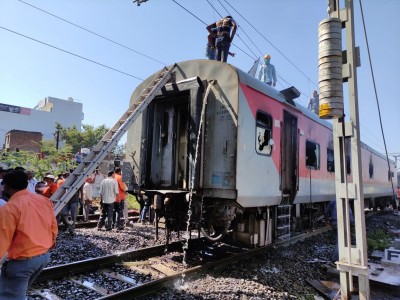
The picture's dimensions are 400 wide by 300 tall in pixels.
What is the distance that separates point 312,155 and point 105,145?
5.74 metres

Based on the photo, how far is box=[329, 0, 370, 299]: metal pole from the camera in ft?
12.3

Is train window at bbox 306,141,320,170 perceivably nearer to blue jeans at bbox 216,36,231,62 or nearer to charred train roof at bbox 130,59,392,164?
charred train roof at bbox 130,59,392,164

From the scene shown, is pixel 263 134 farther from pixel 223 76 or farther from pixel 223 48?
pixel 223 48

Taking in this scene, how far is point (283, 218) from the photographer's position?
24.8ft

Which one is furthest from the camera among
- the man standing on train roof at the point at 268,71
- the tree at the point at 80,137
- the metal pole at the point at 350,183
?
the tree at the point at 80,137

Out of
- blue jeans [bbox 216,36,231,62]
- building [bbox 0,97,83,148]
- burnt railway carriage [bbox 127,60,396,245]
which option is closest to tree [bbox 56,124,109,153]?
building [bbox 0,97,83,148]

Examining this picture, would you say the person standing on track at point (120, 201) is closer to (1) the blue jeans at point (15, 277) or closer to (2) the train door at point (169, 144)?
(2) the train door at point (169, 144)

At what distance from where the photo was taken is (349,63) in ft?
13.0

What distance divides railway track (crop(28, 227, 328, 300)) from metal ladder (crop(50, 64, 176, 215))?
1.08 meters

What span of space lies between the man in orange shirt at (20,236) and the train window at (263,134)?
13.6ft

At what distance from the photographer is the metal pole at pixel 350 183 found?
12.3 ft

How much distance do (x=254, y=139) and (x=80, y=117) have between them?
61.5 m

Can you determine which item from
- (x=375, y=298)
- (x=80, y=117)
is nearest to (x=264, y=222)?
(x=375, y=298)

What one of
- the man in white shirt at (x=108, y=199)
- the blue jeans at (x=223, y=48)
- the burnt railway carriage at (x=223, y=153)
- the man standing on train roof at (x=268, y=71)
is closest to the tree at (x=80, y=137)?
the man standing on train roof at (x=268, y=71)
